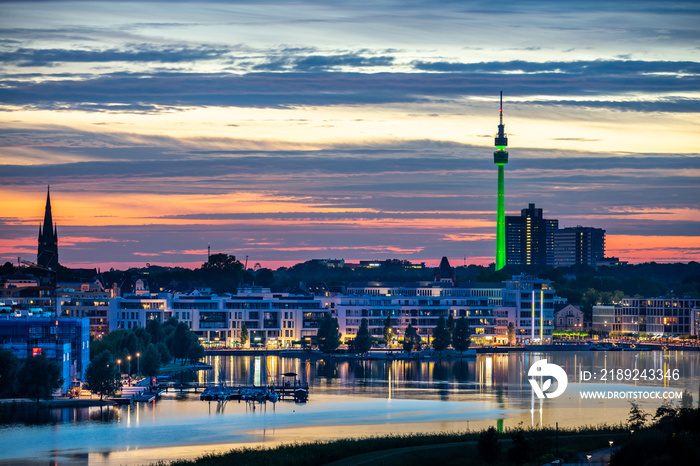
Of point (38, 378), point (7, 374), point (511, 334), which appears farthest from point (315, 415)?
point (511, 334)

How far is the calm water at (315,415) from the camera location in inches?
2928

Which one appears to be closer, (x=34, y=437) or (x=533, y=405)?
(x=34, y=437)

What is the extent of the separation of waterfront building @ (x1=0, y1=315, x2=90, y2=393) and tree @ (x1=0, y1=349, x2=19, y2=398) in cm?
469

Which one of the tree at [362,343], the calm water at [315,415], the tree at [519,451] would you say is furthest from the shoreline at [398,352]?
the tree at [519,451]

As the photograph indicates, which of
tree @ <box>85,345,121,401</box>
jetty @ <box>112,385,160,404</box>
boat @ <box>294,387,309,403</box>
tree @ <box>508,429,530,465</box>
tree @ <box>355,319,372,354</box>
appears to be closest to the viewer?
tree @ <box>508,429,530,465</box>

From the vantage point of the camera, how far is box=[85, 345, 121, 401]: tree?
96750 millimetres

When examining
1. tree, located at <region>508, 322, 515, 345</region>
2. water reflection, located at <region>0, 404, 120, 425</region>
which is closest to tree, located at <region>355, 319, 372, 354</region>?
tree, located at <region>508, 322, 515, 345</region>

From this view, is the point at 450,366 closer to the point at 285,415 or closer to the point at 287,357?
the point at 287,357

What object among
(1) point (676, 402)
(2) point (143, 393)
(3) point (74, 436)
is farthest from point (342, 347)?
(3) point (74, 436)

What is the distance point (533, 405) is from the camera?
9500cm

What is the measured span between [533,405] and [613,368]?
143ft

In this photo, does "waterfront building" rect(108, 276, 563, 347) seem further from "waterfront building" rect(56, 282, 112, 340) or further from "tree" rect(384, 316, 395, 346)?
"waterfront building" rect(56, 282, 112, 340)

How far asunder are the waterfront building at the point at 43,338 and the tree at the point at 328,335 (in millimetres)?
64744

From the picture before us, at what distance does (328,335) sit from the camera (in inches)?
6501
